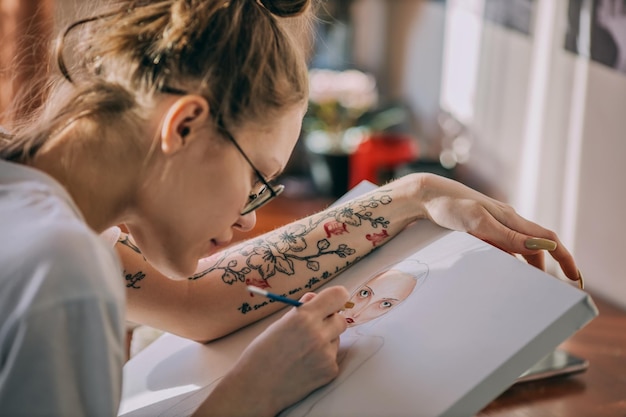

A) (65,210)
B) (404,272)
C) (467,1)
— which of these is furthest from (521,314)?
(467,1)

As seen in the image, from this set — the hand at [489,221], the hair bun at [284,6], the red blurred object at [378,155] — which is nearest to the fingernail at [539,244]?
the hand at [489,221]

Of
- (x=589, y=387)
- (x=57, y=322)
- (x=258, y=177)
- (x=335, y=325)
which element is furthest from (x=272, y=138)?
(x=589, y=387)

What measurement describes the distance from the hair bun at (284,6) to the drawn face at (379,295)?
1.02ft

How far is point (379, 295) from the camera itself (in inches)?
39.6

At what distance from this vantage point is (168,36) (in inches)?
35.4

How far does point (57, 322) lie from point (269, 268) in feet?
1.43

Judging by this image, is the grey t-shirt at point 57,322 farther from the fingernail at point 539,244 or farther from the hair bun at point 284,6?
the fingernail at point 539,244

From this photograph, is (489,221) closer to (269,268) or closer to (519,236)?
(519,236)

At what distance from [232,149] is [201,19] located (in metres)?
0.13

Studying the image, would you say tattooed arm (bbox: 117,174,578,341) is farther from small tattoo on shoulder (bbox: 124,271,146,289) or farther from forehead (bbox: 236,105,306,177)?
forehead (bbox: 236,105,306,177)

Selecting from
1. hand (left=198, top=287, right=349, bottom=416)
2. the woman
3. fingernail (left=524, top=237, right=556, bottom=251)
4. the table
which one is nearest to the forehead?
the woman

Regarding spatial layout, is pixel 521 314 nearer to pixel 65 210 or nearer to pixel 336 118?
pixel 65 210

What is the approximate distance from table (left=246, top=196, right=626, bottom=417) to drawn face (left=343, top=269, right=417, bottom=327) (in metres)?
0.23

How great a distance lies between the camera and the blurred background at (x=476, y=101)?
1469 mm
